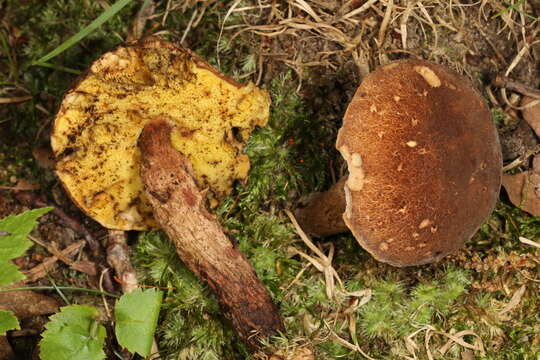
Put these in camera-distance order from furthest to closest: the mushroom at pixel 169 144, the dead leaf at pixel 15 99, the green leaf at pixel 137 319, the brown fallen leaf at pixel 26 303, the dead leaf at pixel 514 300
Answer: the dead leaf at pixel 15 99
the dead leaf at pixel 514 300
the brown fallen leaf at pixel 26 303
the green leaf at pixel 137 319
the mushroom at pixel 169 144

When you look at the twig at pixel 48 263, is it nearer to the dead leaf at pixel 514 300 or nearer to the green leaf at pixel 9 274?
the green leaf at pixel 9 274

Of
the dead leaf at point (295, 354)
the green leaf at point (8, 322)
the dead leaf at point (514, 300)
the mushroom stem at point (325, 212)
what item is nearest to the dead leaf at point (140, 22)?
the mushroom stem at point (325, 212)

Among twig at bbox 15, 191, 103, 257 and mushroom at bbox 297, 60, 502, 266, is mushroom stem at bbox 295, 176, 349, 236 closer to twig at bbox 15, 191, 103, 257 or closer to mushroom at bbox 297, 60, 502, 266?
mushroom at bbox 297, 60, 502, 266

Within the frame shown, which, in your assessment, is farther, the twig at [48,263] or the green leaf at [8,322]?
the twig at [48,263]

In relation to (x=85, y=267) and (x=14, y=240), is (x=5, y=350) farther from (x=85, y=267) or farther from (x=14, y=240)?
(x=14, y=240)

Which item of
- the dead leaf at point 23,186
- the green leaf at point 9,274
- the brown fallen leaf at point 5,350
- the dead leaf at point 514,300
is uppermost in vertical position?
the green leaf at point 9,274

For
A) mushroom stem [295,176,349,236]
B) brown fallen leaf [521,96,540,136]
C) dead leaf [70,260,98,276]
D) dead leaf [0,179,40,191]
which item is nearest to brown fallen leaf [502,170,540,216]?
brown fallen leaf [521,96,540,136]

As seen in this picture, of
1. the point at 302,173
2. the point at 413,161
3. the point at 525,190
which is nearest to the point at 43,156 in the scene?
the point at 302,173
